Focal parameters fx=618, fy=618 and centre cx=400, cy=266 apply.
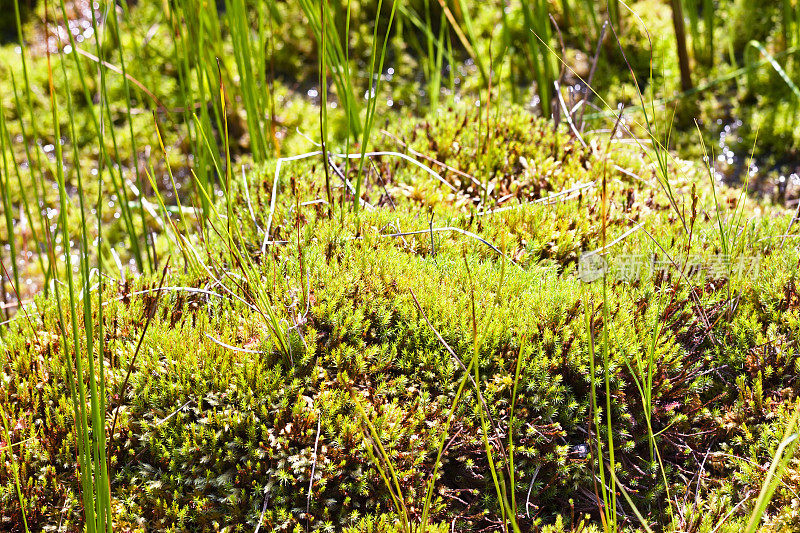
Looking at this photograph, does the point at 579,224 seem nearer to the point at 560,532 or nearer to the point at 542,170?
the point at 542,170

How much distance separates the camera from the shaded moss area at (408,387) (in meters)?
1.93

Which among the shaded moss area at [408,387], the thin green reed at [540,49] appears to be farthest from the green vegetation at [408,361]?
the thin green reed at [540,49]

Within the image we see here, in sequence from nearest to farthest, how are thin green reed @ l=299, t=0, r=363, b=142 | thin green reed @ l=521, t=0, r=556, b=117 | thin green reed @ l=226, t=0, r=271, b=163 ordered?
thin green reed @ l=299, t=0, r=363, b=142
thin green reed @ l=226, t=0, r=271, b=163
thin green reed @ l=521, t=0, r=556, b=117

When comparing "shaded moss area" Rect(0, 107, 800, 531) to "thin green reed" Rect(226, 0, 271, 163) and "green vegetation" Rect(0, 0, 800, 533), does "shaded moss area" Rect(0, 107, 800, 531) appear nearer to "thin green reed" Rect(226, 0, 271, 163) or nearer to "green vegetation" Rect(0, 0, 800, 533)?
"green vegetation" Rect(0, 0, 800, 533)

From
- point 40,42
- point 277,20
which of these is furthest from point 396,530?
point 40,42

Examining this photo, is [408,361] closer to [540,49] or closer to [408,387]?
[408,387]

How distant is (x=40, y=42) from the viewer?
5.21 m

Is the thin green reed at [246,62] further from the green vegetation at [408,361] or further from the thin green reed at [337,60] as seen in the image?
the thin green reed at [337,60]

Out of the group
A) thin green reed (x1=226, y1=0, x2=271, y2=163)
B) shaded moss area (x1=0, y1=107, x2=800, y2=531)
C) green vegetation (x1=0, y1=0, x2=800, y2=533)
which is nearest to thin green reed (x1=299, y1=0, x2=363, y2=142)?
green vegetation (x1=0, y1=0, x2=800, y2=533)

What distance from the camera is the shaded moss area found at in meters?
1.93

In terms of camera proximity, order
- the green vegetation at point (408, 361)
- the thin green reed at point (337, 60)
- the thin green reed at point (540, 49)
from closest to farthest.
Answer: the green vegetation at point (408, 361), the thin green reed at point (337, 60), the thin green reed at point (540, 49)

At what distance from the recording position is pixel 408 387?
84.6 inches

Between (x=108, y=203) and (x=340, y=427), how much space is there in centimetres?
308

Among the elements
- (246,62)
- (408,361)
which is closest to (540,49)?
(246,62)
